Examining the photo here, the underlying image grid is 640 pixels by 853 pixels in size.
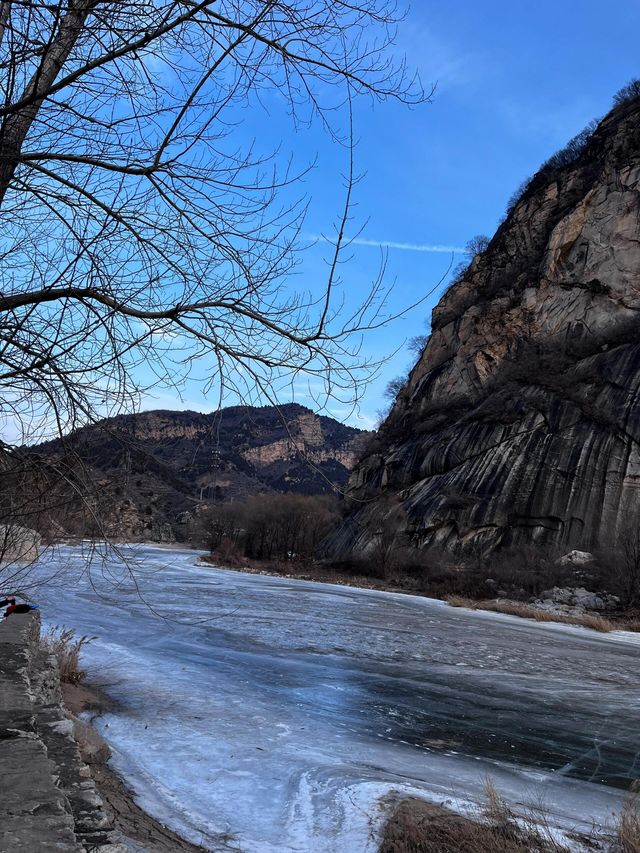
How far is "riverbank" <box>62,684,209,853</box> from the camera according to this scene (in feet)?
15.2

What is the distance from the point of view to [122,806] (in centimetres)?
522

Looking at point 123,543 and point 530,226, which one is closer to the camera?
point 123,543

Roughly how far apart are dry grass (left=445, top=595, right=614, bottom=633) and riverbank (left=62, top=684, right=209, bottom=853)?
21.0 m

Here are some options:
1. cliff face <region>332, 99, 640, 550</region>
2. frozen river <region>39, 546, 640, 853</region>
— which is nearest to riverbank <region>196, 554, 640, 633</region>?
cliff face <region>332, 99, 640, 550</region>

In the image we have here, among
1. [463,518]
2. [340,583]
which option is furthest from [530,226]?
[340,583]

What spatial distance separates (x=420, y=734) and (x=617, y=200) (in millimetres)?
46825

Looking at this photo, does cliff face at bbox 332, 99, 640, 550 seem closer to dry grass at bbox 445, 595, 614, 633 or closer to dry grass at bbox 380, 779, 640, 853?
dry grass at bbox 445, 595, 614, 633

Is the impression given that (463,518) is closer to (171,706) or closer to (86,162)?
(171,706)

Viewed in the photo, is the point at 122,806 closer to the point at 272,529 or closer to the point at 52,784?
the point at 52,784

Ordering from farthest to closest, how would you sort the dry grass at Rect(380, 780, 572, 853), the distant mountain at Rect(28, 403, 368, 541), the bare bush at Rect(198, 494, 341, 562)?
the bare bush at Rect(198, 494, 341, 562) → the dry grass at Rect(380, 780, 572, 853) → the distant mountain at Rect(28, 403, 368, 541)

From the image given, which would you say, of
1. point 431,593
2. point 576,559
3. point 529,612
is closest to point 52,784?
point 529,612

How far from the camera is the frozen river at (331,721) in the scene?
221 inches

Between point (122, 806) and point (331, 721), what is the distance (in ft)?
12.1

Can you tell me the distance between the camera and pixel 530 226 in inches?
2201
